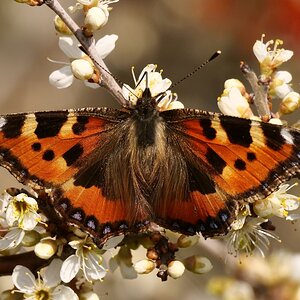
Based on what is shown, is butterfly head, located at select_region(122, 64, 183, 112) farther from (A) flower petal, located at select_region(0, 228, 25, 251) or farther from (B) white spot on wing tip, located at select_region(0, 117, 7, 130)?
(A) flower petal, located at select_region(0, 228, 25, 251)

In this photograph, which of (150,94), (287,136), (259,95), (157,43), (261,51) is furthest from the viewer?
(157,43)

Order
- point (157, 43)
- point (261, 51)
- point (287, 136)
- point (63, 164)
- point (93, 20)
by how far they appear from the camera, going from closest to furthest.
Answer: point (287, 136) < point (63, 164) < point (93, 20) < point (261, 51) < point (157, 43)

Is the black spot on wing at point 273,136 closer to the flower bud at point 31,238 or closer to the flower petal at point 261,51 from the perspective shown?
the flower petal at point 261,51

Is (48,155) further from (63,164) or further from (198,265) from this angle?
(198,265)

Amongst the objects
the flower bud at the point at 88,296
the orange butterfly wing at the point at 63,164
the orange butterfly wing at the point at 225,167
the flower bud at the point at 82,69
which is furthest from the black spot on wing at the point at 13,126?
the flower bud at the point at 88,296

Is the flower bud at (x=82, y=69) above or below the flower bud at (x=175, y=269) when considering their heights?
above

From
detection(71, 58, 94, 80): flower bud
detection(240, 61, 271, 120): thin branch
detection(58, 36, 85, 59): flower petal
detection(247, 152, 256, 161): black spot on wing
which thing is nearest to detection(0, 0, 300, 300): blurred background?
detection(240, 61, 271, 120): thin branch

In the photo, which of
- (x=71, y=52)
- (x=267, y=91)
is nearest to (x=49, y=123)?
(x=71, y=52)

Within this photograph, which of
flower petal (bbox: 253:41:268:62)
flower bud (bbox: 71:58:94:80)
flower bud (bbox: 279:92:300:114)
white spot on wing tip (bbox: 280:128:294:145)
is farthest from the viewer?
flower petal (bbox: 253:41:268:62)
